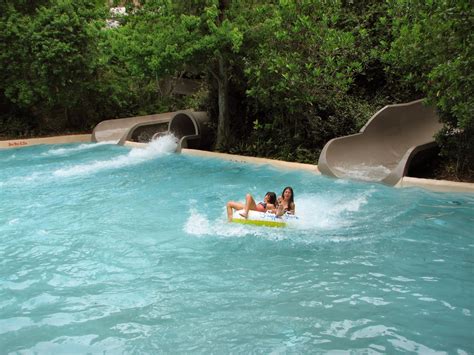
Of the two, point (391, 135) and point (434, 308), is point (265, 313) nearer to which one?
point (434, 308)

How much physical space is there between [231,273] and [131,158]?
1044cm

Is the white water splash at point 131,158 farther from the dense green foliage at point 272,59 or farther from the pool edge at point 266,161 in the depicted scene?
the dense green foliage at point 272,59

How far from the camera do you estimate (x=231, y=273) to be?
21.7 ft

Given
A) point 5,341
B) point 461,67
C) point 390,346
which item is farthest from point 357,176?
point 5,341

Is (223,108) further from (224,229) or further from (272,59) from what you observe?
(224,229)

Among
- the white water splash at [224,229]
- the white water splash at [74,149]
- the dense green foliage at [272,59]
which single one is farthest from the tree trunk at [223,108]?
the white water splash at [224,229]

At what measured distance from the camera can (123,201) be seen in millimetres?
10734

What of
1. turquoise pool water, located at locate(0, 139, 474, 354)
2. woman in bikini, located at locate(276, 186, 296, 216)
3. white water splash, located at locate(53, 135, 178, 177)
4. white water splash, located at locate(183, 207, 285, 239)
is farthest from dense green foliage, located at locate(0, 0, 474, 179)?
white water splash, located at locate(183, 207, 285, 239)

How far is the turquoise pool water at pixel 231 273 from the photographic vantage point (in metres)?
5.02

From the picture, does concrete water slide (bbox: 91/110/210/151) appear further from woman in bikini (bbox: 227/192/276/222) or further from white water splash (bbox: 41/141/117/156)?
woman in bikini (bbox: 227/192/276/222)

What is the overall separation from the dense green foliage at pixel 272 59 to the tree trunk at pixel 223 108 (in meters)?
0.04

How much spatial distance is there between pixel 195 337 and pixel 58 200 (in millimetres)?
7031

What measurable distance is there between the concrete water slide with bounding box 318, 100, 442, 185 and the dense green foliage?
38.5 inches

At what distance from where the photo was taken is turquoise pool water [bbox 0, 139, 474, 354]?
5.02 meters
